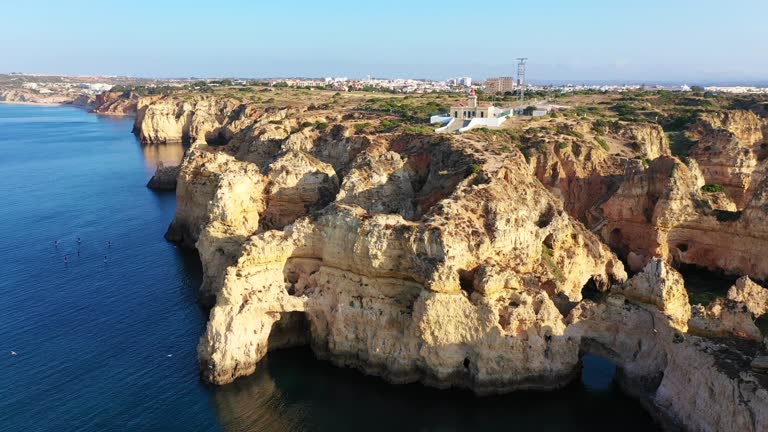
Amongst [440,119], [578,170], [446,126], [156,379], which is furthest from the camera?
[440,119]

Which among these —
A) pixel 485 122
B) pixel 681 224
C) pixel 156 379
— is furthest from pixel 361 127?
pixel 156 379

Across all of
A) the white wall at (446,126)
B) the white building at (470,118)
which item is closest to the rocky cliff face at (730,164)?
the white building at (470,118)

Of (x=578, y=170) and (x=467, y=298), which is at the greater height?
(x=578, y=170)

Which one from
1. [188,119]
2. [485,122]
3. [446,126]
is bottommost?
[188,119]

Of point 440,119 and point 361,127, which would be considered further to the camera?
point 440,119

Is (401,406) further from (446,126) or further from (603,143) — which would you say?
(603,143)

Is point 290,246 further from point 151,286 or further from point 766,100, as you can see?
point 766,100

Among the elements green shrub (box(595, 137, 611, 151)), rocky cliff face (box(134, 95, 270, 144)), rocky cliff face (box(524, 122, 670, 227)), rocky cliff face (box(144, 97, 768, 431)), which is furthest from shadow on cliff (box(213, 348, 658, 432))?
rocky cliff face (box(134, 95, 270, 144))
